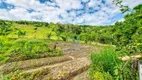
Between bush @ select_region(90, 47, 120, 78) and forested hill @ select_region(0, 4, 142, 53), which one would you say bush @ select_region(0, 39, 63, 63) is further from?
bush @ select_region(90, 47, 120, 78)

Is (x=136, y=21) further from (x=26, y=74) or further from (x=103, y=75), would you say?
(x=26, y=74)

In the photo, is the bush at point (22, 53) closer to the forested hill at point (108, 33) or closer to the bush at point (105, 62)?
the forested hill at point (108, 33)

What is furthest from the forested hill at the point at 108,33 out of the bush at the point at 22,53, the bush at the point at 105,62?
the bush at the point at 22,53

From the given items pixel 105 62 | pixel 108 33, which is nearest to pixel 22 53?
pixel 105 62

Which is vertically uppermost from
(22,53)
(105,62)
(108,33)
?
(108,33)

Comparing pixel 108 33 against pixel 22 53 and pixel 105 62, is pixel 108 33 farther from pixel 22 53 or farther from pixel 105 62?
pixel 22 53

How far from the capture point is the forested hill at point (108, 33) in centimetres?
334

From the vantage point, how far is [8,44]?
2320 centimetres

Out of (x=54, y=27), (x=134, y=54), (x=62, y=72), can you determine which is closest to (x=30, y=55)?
(x=62, y=72)

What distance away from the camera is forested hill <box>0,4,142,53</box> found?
11.0ft

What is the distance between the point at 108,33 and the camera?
530cm

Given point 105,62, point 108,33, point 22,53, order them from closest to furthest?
point 108,33, point 105,62, point 22,53

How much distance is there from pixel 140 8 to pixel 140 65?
356 centimetres

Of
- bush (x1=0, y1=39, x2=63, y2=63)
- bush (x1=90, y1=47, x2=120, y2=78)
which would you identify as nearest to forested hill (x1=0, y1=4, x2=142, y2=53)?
bush (x1=90, y1=47, x2=120, y2=78)
